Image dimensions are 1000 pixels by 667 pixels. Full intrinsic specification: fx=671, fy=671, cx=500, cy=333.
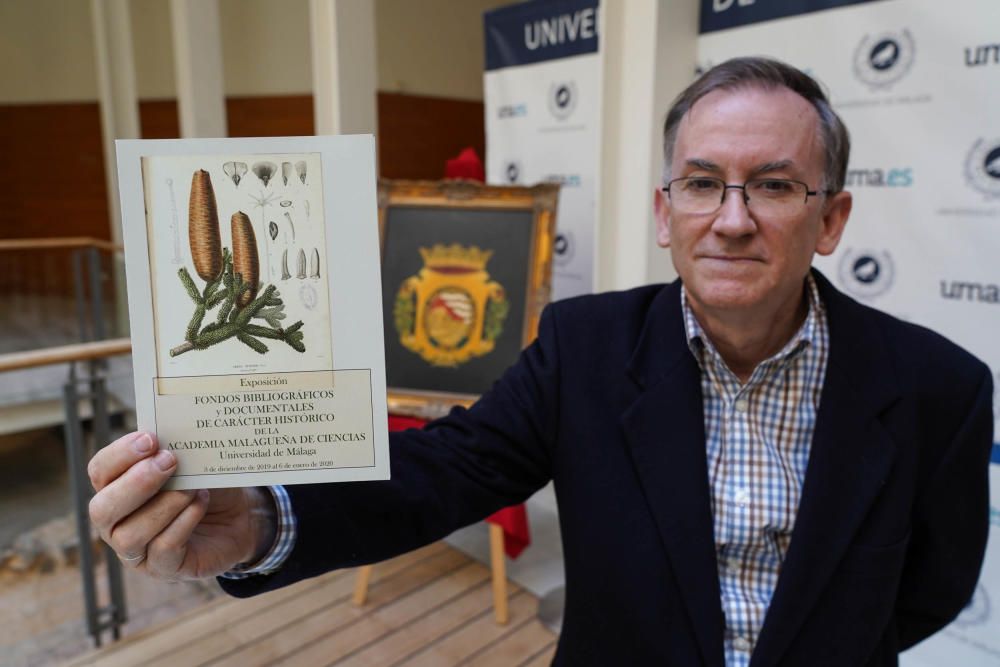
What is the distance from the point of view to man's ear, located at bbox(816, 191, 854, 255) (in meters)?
1.03

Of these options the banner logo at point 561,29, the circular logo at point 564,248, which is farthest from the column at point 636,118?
the banner logo at point 561,29

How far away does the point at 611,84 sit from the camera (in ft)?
8.13

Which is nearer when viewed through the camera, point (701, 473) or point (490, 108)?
point (701, 473)

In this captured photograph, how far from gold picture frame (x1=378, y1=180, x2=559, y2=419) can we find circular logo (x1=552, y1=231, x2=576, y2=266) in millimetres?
540

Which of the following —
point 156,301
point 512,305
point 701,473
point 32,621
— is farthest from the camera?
point 32,621

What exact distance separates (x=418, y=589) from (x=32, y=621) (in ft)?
6.69

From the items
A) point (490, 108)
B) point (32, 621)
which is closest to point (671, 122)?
point (490, 108)

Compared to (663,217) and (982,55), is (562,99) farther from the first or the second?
(663,217)

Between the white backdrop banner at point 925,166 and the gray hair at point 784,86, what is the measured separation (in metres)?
1.11

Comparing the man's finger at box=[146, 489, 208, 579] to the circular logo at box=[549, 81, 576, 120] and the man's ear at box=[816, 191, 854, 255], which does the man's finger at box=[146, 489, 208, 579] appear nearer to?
the man's ear at box=[816, 191, 854, 255]

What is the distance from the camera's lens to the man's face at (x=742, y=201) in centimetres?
94

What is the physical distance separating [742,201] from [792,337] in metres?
0.26

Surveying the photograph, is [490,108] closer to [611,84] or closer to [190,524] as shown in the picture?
[611,84]

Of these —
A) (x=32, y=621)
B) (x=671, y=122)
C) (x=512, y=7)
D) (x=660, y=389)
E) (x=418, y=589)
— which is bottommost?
(x=32, y=621)
